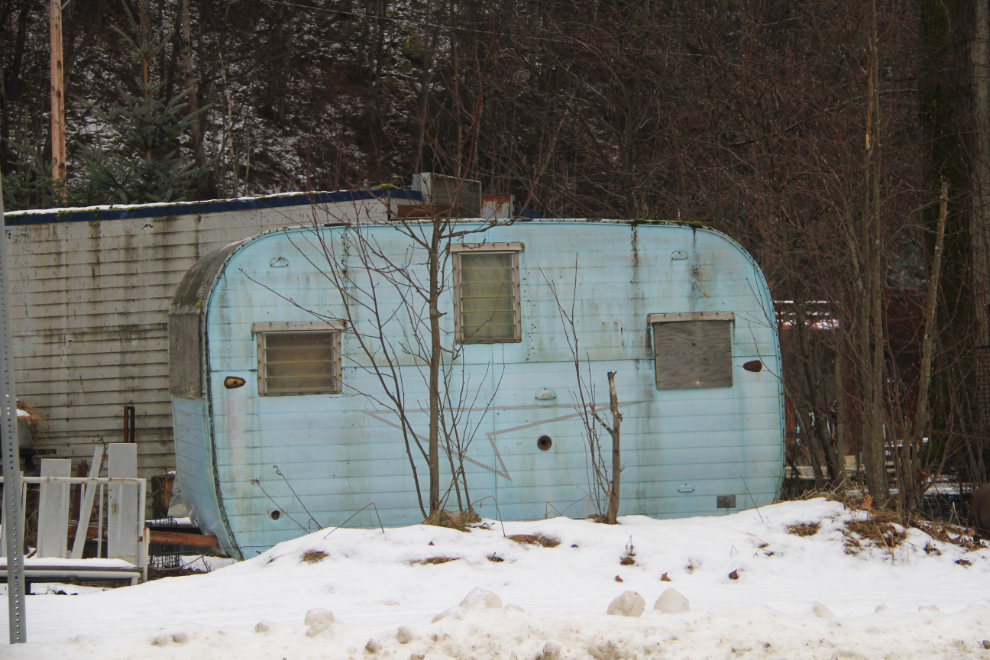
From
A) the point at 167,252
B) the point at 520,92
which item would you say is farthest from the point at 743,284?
the point at 520,92

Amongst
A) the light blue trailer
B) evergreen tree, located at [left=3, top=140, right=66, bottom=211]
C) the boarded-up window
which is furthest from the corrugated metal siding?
evergreen tree, located at [left=3, top=140, right=66, bottom=211]

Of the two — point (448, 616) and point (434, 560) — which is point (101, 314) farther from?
point (448, 616)

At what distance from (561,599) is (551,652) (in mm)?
1194

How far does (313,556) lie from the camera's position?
5812 millimetres

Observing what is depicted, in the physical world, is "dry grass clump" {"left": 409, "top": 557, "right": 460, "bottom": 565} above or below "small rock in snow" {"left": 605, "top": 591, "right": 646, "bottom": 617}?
below

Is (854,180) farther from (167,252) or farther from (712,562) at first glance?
(167,252)

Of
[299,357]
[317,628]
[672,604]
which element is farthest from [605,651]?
[299,357]

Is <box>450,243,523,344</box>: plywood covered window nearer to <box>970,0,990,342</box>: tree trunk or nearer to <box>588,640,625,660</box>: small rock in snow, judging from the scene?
<box>588,640,625,660</box>: small rock in snow

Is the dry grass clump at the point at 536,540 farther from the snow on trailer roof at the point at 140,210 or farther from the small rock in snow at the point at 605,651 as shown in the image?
the snow on trailer roof at the point at 140,210

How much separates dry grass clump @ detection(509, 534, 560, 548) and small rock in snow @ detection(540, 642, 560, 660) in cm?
200

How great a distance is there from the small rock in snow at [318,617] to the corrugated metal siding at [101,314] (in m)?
6.15

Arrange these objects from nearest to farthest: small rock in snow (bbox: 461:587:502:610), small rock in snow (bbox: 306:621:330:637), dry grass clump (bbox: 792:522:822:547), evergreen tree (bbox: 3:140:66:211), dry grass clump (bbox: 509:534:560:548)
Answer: small rock in snow (bbox: 306:621:330:637) < small rock in snow (bbox: 461:587:502:610) < dry grass clump (bbox: 509:534:560:548) < dry grass clump (bbox: 792:522:822:547) < evergreen tree (bbox: 3:140:66:211)

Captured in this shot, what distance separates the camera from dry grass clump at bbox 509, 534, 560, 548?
6.01 meters

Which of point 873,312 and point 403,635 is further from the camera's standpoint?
point 873,312
